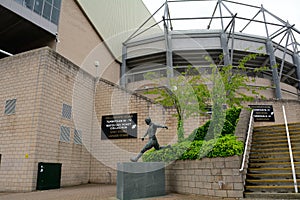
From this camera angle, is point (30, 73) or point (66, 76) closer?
point (30, 73)

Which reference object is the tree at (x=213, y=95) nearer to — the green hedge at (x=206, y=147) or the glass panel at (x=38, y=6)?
the green hedge at (x=206, y=147)

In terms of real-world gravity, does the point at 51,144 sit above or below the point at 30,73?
below

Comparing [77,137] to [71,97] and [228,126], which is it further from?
[228,126]

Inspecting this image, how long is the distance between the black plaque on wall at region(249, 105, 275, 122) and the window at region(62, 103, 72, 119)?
39.5ft

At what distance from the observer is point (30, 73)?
11.0 metres

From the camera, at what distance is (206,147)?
7176mm

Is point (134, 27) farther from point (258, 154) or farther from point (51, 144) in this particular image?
point (258, 154)

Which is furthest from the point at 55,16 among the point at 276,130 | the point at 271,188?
the point at 271,188

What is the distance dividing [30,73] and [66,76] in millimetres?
1762

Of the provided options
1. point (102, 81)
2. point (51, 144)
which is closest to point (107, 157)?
point (51, 144)

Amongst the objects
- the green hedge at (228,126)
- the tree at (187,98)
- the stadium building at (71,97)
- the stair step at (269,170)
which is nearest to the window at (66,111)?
the stadium building at (71,97)

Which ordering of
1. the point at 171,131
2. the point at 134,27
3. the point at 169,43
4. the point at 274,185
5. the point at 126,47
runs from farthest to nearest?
the point at 134,27 < the point at 126,47 < the point at 169,43 < the point at 171,131 < the point at 274,185

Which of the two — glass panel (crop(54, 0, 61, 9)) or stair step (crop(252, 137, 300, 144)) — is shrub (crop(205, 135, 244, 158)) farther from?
glass panel (crop(54, 0, 61, 9))

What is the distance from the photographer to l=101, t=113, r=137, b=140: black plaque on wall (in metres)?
12.7
